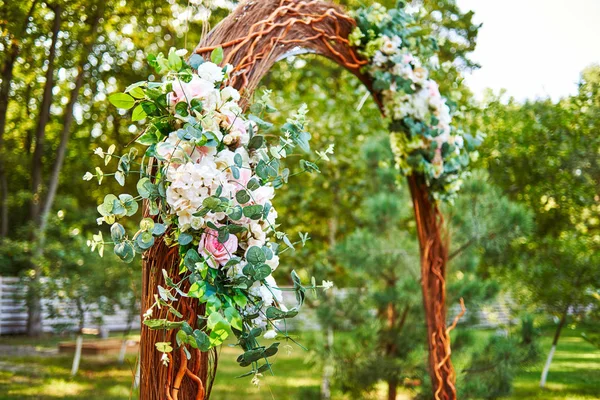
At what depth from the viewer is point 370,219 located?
3418mm

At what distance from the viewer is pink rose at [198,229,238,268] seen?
98cm

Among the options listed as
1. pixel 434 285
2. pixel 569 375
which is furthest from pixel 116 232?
pixel 569 375

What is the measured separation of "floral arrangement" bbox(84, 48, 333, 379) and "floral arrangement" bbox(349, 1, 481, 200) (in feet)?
2.95

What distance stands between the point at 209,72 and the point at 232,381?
Result: 15.0ft

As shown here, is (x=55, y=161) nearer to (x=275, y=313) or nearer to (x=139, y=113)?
(x=139, y=113)

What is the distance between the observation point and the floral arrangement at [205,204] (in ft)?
3.13

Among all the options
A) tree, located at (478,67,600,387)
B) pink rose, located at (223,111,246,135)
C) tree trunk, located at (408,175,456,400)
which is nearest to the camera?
pink rose, located at (223,111,246,135)

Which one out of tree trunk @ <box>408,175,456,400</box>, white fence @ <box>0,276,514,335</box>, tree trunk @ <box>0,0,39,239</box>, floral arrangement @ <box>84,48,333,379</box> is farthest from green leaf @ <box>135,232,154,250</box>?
tree trunk @ <box>0,0,39,239</box>

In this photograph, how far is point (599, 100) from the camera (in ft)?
12.7

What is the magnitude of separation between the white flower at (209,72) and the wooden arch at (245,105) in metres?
0.14

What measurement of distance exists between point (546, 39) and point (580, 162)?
206 centimetres

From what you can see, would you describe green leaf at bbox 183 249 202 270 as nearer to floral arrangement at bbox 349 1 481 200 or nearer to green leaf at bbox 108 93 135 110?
green leaf at bbox 108 93 135 110

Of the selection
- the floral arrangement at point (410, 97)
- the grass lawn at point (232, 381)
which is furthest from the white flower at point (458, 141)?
the grass lawn at point (232, 381)

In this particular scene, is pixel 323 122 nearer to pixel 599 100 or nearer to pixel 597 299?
pixel 599 100
